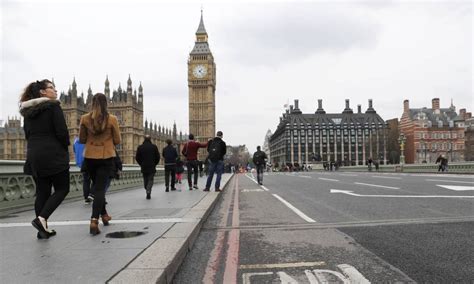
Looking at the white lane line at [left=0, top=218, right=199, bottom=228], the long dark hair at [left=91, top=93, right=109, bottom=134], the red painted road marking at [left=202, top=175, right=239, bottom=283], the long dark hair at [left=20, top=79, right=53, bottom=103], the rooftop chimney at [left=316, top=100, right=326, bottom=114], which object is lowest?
the red painted road marking at [left=202, top=175, right=239, bottom=283]

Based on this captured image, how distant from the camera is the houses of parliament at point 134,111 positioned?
94438 millimetres

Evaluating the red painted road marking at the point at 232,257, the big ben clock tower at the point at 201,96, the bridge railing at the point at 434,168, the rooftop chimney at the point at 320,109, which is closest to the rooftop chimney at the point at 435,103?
the rooftop chimney at the point at 320,109

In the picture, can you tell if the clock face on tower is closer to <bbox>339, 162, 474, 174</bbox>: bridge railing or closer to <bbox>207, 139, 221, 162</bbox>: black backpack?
<bbox>339, 162, 474, 174</bbox>: bridge railing

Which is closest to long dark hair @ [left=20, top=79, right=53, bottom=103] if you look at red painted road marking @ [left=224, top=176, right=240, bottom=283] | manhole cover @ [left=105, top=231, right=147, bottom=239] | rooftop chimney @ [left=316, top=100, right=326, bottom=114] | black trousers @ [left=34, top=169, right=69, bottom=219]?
black trousers @ [left=34, top=169, right=69, bottom=219]

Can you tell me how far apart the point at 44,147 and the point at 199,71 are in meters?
121

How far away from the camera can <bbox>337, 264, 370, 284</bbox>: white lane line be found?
11.7 feet

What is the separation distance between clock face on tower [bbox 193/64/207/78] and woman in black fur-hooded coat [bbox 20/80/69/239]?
119951mm

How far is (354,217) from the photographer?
718cm

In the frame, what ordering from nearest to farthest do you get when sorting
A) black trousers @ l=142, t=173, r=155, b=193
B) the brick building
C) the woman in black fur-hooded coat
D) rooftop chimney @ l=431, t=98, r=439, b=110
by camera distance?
the woman in black fur-hooded coat, black trousers @ l=142, t=173, r=155, b=193, the brick building, rooftop chimney @ l=431, t=98, r=439, b=110

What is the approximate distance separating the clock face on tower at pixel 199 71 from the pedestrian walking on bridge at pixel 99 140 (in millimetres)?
119534

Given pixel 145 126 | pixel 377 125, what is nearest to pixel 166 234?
pixel 145 126

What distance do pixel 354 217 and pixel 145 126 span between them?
106862 mm

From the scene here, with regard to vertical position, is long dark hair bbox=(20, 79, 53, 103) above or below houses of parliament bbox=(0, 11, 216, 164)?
below

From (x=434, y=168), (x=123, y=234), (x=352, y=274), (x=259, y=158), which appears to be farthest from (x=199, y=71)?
(x=352, y=274)
